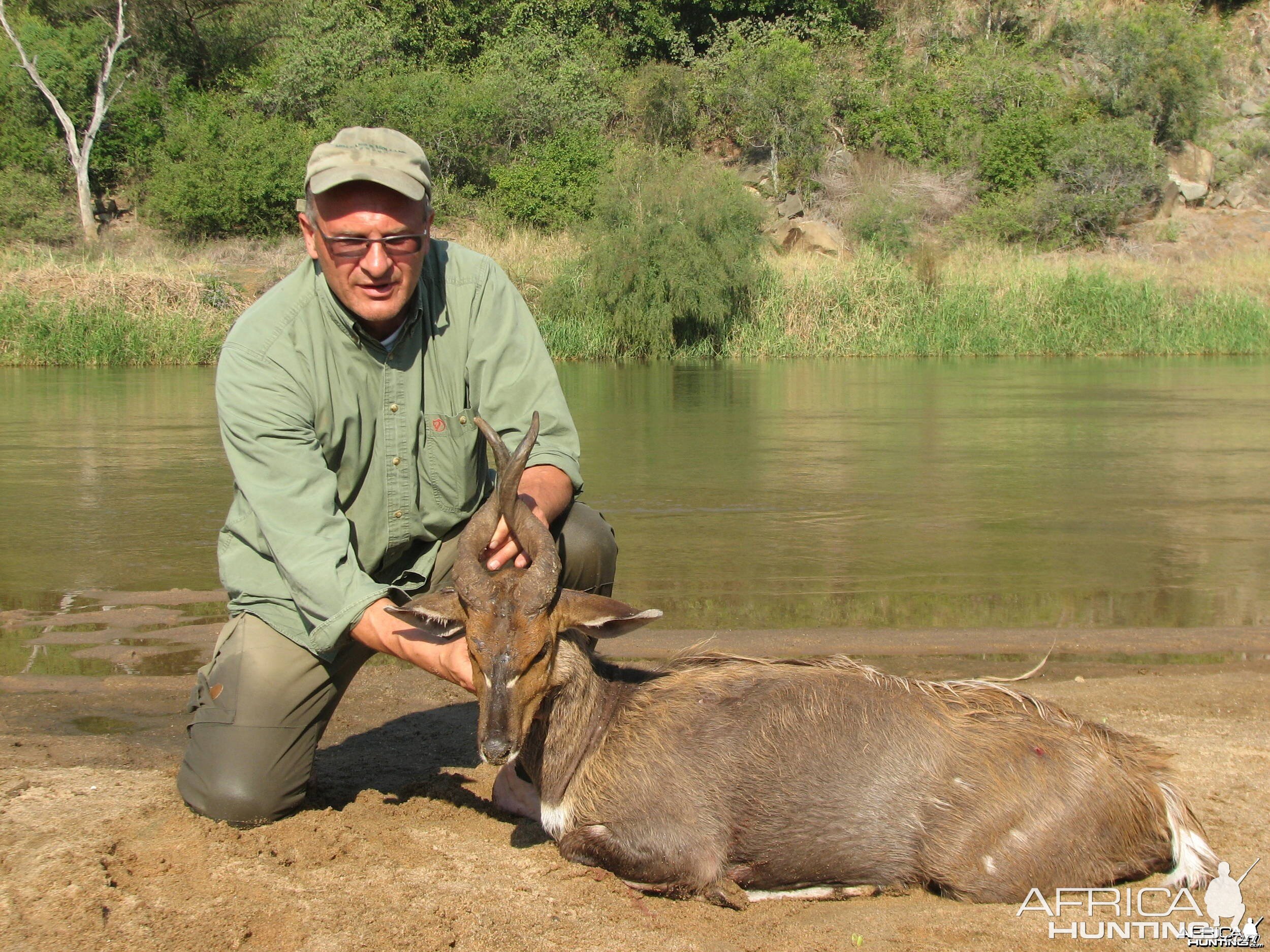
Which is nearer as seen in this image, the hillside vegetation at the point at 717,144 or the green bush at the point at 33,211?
the hillside vegetation at the point at 717,144

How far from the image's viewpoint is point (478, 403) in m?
5.55

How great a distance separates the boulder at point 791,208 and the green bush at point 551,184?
7.43 meters

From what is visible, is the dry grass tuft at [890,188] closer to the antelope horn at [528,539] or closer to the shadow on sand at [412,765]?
the shadow on sand at [412,765]

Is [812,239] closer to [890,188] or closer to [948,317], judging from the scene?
[890,188]

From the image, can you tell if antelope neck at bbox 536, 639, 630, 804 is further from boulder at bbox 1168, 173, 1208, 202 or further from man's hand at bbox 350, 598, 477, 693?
boulder at bbox 1168, 173, 1208, 202

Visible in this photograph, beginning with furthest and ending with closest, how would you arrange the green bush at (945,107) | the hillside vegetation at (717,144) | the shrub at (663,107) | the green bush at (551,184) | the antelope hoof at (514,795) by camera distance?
the shrub at (663,107) < the green bush at (945,107) < the green bush at (551,184) < the hillside vegetation at (717,144) < the antelope hoof at (514,795)

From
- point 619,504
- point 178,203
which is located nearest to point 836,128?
point 178,203

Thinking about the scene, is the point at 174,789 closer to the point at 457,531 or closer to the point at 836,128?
the point at 457,531

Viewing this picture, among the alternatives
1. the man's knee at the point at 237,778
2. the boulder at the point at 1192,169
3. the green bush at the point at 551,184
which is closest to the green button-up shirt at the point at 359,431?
the man's knee at the point at 237,778

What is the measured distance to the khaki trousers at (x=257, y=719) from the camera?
16.2 feet

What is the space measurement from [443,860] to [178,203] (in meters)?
46.7

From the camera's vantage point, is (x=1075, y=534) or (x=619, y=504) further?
(x=619, y=504)

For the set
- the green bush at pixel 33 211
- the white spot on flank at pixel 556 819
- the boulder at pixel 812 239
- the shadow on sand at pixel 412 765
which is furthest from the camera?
the green bush at pixel 33 211

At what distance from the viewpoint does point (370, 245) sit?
16.3 feet
